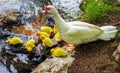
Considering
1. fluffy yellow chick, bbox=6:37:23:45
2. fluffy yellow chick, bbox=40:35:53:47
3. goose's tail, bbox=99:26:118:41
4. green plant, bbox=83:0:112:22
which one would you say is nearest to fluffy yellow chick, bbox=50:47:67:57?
fluffy yellow chick, bbox=40:35:53:47

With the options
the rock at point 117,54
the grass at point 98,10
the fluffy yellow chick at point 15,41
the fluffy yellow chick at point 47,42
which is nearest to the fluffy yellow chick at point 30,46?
the fluffy yellow chick at point 47,42

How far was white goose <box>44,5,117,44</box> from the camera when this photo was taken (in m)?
5.49

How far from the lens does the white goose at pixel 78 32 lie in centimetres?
549

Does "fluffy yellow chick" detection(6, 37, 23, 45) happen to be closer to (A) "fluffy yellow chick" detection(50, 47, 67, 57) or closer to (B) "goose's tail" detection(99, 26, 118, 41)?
(A) "fluffy yellow chick" detection(50, 47, 67, 57)

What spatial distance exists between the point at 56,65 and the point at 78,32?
728 mm

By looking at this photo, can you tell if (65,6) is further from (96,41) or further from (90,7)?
(96,41)

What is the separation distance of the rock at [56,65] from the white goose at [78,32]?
1.16 ft

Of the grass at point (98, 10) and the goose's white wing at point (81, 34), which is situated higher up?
the grass at point (98, 10)

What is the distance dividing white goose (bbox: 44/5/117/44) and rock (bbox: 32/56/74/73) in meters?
0.35

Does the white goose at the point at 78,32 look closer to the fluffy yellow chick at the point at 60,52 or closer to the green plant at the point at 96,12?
the fluffy yellow chick at the point at 60,52

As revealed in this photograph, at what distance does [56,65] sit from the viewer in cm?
516

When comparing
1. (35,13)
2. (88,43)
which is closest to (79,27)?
(88,43)

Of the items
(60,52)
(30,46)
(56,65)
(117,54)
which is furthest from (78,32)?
(30,46)

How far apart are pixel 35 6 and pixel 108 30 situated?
331cm
